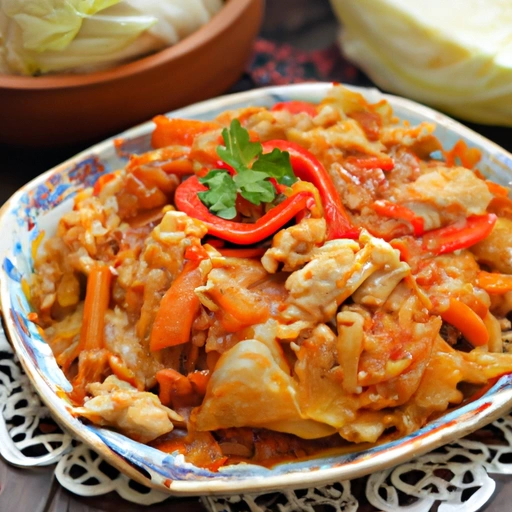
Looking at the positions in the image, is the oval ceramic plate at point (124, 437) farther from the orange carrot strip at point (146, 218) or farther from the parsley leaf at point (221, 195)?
the parsley leaf at point (221, 195)

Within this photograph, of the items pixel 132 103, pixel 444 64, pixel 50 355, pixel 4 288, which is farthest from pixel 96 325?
pixel 444 64

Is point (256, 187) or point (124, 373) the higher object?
point (256, 187)

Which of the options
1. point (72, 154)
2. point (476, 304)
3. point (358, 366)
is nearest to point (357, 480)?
point (358, 366)

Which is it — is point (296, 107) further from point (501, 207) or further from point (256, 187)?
point (501, 207)

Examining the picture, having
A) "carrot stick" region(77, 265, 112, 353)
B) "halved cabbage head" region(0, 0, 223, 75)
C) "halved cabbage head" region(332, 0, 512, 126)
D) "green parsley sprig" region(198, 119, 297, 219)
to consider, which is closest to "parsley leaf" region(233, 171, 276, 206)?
"green parsley sprig" region(198, 119, 297, 219)

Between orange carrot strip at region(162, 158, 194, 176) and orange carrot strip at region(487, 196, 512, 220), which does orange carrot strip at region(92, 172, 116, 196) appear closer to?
orange carrot strip at region(162, 158, 194, 176)

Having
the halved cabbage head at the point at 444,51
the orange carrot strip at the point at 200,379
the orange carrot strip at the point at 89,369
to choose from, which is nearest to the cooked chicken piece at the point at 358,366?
the orange carrot strip at the point at 200,379
